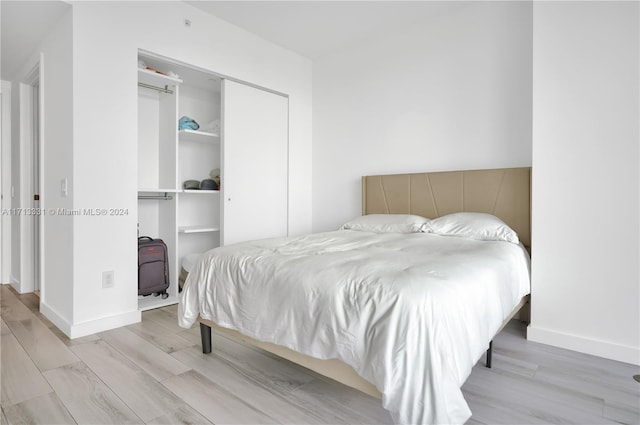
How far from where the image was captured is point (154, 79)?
297cm

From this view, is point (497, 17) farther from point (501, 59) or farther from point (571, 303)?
point (571, 303)

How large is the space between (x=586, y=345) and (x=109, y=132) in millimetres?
3487

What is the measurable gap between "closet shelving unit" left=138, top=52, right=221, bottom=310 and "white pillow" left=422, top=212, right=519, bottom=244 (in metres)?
2.12

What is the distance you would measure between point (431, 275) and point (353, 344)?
391mm

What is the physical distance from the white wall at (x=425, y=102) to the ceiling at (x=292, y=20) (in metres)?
0.19

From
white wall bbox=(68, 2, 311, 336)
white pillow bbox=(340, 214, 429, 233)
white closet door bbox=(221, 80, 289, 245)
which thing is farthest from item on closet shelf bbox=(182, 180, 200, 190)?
white pillow bbox=(340, 214, 429, 233)

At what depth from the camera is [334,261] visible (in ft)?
5.12

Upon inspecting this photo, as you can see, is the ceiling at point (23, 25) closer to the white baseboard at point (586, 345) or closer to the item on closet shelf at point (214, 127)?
the item on closet shelf at point (214, 127)

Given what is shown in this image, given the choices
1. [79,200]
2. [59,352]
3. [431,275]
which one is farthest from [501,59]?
[59,352]

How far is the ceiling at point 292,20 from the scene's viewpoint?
8.81 feet

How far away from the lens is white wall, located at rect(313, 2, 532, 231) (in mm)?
2812

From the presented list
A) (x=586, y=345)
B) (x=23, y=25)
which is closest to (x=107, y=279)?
(x=23, y=25)

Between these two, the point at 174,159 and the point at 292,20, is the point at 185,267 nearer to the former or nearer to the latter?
the point at 174,159

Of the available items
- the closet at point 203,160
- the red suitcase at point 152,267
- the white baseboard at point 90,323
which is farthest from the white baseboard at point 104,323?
the red suitcase at point 152,267
